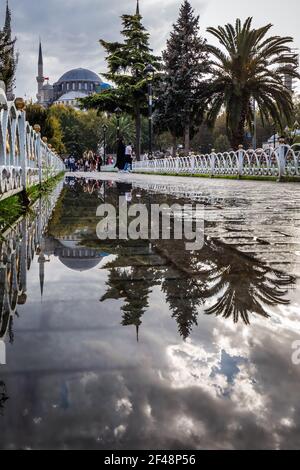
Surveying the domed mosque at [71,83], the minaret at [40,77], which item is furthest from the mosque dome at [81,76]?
the minaret at [40,77]

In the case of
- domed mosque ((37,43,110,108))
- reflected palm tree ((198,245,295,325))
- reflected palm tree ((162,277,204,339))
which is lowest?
reflected palm tree ((162,277,204,339))

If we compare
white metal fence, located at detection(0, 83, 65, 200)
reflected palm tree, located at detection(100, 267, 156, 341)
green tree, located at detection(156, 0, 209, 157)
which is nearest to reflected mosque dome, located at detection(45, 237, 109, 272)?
reflected palm tree, located at detection(100, 267, 156, 341)

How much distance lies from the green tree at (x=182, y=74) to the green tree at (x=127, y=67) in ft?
6.56

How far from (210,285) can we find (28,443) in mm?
1595

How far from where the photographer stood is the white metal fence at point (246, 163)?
18531 mm

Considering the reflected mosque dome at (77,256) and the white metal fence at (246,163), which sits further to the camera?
the white metal fence at (246,163)

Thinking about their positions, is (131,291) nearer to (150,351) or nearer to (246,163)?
(150,351)

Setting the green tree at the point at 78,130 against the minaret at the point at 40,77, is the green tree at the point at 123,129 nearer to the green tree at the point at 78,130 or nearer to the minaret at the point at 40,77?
the green tree at the point at 78,130

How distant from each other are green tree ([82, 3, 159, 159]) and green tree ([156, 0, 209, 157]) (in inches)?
78.8

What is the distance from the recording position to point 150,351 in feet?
5.53

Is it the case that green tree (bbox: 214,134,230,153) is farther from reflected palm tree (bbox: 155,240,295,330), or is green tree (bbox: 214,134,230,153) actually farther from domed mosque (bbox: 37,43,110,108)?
domed mosque (bbox: 37,43,110,108)

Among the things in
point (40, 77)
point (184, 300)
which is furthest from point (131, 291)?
point (40, 77)

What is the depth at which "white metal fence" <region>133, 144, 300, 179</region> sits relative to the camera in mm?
18531

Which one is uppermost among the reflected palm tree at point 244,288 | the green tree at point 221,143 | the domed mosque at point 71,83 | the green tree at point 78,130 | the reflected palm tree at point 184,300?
the domed mosque at point 71,83
